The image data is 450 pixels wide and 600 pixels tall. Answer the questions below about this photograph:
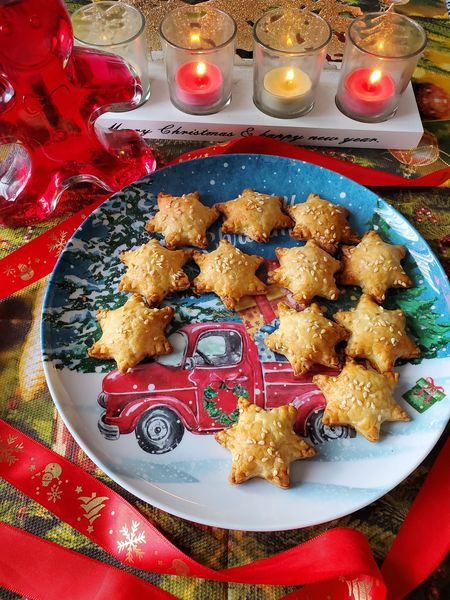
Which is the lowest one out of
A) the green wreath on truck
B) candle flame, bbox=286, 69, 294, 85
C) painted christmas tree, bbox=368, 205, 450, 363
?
the green wreath on truck

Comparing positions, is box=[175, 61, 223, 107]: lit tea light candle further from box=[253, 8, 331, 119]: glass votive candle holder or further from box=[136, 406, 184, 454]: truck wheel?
box=[136, 406, 184, 454]: truck wheel

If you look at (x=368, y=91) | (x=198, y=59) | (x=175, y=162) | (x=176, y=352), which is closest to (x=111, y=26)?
(x=198, y=59)

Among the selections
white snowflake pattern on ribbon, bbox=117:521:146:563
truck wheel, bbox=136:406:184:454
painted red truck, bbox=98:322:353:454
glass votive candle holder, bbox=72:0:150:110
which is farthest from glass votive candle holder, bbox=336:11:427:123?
white snowflake pattern on ribbon, bbox=117:521:146:563

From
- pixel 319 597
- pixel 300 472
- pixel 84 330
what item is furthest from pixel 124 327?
pixel 319 597

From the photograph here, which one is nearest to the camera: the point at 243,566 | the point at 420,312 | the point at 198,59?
the point at 243,566

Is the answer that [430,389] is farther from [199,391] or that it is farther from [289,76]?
[289,76]

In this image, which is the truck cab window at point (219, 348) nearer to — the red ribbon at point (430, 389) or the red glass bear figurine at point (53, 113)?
the red ribbon at point (430, 389)

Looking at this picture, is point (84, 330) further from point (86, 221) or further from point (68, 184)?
point (68, 184)
